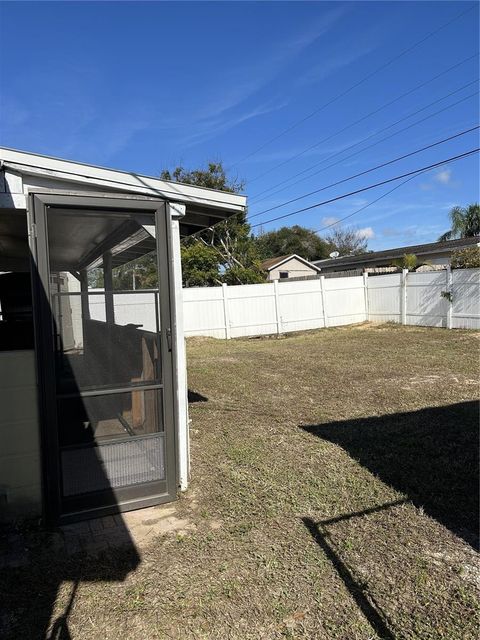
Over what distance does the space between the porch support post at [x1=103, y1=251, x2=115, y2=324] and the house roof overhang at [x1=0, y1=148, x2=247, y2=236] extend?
0.55m

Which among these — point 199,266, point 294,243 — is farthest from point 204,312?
point 294,243

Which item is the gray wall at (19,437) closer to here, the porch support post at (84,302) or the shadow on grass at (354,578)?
the porch support post at (84,302)

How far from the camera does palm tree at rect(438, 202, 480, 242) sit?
25656mm

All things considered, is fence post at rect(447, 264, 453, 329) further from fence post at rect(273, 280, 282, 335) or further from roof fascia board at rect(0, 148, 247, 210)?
roof fascia board at rect(0, 148, 247, 210)

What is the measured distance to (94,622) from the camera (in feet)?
7.30

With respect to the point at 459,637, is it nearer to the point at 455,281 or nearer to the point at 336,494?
the point at 336,494

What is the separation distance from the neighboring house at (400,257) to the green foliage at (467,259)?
3167 mm

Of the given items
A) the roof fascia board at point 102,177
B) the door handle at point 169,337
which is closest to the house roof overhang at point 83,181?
the roof fascia board at point 102,177

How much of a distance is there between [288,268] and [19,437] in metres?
29.8

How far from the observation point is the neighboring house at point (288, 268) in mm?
31406

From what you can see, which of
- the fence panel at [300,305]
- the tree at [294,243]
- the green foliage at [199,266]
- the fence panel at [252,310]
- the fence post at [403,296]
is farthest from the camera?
the tree at [294,243]

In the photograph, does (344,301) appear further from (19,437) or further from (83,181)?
(19,437)

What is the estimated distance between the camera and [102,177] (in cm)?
326

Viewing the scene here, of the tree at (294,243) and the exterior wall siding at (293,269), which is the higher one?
the tree at (294,243)
